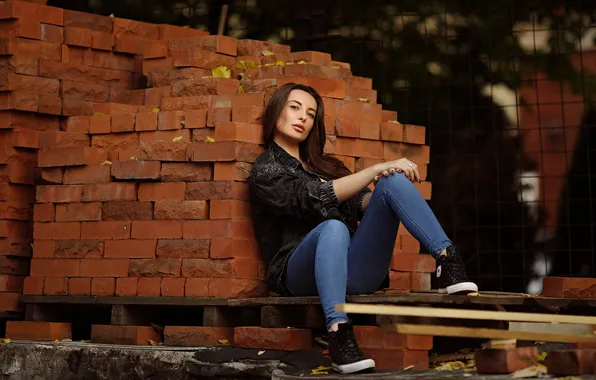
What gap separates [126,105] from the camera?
737 centimetres

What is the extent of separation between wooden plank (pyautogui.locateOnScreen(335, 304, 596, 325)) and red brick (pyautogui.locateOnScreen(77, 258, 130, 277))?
2.04m

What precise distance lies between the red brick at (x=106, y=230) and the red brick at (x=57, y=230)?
6 cm

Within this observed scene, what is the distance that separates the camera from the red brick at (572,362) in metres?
4.90

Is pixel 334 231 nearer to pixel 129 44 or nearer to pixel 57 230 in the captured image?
pixel 57 230

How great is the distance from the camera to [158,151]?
6.81 m

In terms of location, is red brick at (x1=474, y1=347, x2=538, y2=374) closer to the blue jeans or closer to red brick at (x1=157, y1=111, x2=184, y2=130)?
the blue jeans

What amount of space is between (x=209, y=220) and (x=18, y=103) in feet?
5.94

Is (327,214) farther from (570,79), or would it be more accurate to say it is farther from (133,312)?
(570,79)

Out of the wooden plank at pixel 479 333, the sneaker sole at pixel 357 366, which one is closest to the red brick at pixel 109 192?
the sneaker sole at pixel 357 366

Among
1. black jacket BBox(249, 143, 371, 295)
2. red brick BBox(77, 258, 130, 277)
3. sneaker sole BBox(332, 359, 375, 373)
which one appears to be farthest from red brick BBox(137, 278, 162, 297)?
sneaker sole BBox(332, 359, 375, 373)

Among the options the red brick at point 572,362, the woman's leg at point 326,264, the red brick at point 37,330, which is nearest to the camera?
the red brick at point 572,362

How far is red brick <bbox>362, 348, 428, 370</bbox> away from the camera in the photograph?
19.0ft

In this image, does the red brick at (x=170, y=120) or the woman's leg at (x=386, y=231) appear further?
the red brick at (x=170, y=120)

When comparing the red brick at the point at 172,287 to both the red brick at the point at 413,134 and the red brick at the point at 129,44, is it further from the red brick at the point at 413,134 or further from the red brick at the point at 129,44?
the red brick at the point at 129,44
